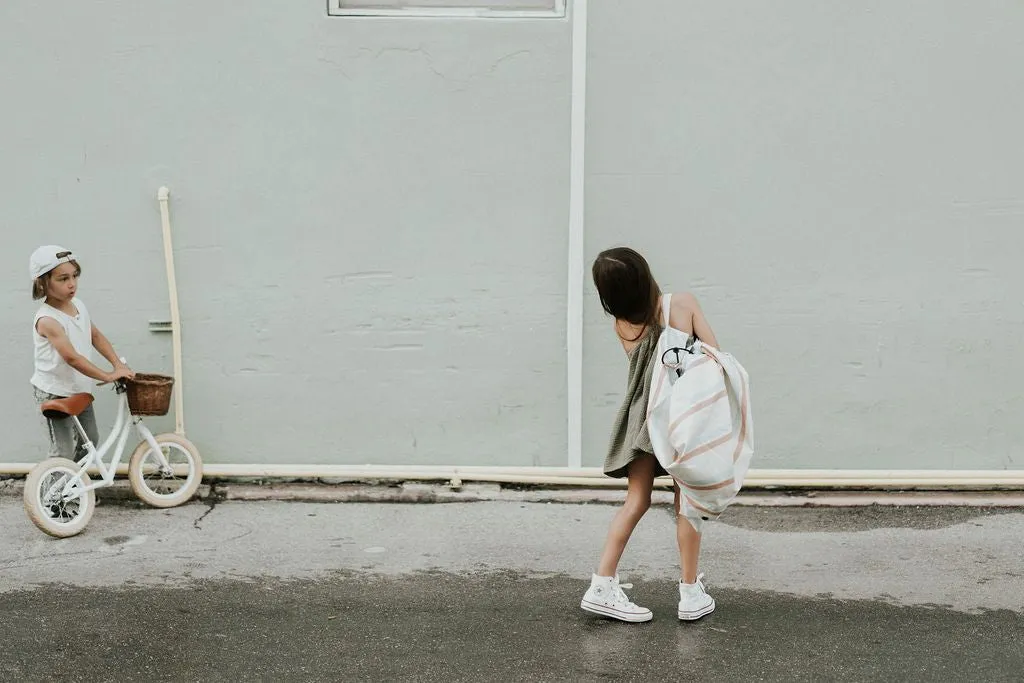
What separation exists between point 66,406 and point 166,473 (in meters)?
0.72

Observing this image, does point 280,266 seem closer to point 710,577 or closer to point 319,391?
point 319,391

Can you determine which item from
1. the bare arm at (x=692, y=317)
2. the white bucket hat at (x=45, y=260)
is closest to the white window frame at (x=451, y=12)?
the white bucket hat at (x=45, y=260)

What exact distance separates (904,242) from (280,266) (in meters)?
3.60

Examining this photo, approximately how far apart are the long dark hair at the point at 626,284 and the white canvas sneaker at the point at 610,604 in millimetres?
1139

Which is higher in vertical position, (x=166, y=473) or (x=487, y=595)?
(x=166, y=473)

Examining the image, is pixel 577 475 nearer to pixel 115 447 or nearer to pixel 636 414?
pixel 636 414

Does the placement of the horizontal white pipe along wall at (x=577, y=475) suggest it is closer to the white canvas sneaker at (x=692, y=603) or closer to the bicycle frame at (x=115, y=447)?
the bicycle frame at (x=115, y=447)

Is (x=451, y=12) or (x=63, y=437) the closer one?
(x=63, y=437)

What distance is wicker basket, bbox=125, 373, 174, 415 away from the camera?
20.7 feet

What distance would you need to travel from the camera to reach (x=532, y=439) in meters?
7.02

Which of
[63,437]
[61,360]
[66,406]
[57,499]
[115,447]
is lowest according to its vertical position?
[57,499]

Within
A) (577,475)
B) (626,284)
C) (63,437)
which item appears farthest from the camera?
(577,475)

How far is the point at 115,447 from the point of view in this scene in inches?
267

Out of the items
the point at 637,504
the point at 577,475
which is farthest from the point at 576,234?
the point at 637,504
